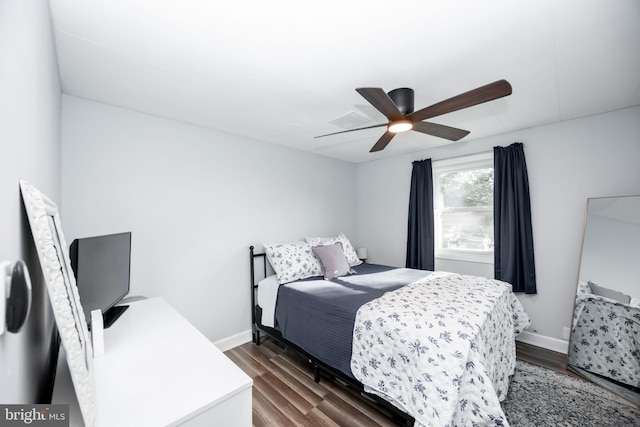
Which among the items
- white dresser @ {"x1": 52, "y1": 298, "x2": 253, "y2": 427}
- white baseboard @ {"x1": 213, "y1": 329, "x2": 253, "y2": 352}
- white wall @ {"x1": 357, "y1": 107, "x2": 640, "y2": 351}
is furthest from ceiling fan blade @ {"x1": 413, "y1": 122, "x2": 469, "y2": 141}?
white baseboard @ {"x1": 213, "y1": 329, "x2": 253, "y2": 352}

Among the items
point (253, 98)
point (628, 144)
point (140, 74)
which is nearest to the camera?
point (140, 74)

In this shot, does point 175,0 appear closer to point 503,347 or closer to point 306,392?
point 306,392

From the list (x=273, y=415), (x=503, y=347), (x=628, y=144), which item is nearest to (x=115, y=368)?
(x=273, y=415)

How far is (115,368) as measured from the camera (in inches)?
42.9

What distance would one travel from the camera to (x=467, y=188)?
3496 millimetres

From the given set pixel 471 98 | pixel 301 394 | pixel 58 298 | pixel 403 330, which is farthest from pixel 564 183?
pixel 58 298

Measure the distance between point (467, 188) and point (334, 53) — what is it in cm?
279

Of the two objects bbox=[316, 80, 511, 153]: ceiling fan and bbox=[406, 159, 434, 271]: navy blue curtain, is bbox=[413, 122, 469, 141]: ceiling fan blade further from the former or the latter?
bbox=[406, 159, 434, 271]: navy blue curtain

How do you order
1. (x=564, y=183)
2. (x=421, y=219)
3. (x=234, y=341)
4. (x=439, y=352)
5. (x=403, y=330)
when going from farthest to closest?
(x=421, y=219) < (x=234, y=341) < (x=564, y=183) < (x=403, y=330) < (x=439, y=352)

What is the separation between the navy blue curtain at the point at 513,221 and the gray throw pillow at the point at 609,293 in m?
0.48

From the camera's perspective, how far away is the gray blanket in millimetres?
1948

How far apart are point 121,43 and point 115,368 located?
5.65 ft

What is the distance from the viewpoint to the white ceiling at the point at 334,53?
129 centimetres

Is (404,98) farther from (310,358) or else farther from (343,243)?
(310,358)
